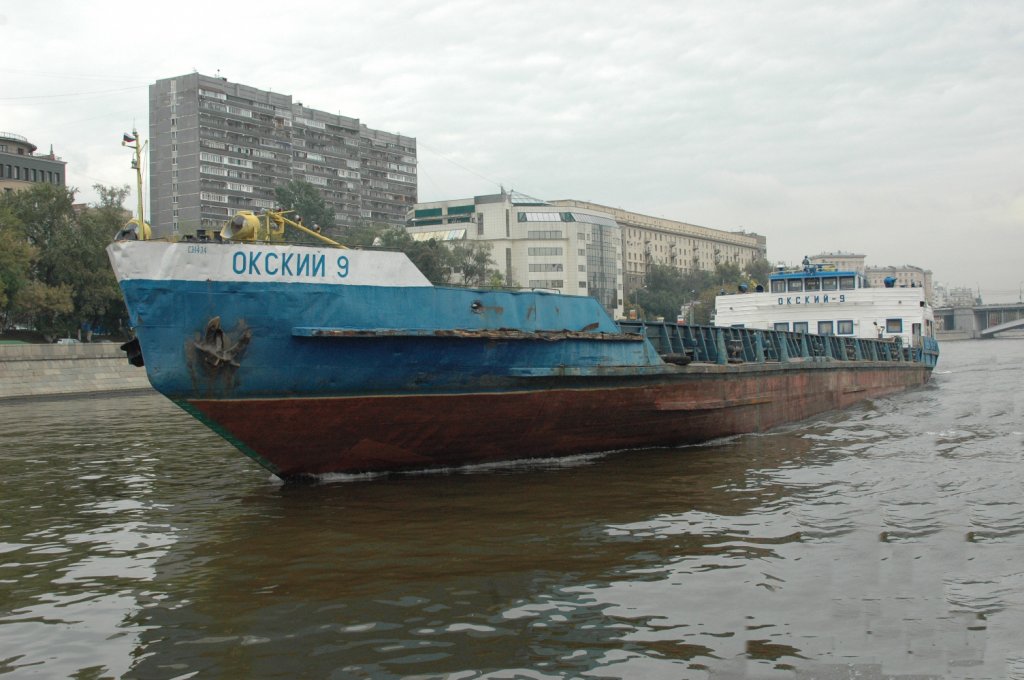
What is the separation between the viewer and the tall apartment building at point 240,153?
96375 millimetres

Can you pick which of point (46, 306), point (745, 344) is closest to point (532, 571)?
point (745, 344)

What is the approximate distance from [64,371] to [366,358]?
29.0 meters

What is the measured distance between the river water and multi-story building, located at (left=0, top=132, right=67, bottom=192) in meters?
67.9

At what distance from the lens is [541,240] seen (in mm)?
94875

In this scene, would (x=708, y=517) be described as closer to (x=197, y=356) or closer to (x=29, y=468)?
(x=197, y=356)

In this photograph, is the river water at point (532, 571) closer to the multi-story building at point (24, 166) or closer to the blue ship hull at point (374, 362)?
the blue ship hull at point (374, 362)

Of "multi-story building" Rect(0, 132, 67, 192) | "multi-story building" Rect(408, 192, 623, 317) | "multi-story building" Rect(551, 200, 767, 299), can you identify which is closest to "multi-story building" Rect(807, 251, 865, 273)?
"multi-story building" Rect(551, 200, 767, 299)

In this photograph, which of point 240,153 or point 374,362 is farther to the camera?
point 240,153

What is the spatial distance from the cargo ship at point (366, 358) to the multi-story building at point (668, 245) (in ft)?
352

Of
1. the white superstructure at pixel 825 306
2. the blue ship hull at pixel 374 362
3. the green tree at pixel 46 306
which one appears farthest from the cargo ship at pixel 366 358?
the green tree at pixel 46 306

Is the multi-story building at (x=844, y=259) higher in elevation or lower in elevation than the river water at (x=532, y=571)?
higher

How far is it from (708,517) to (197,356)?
567 centimetres

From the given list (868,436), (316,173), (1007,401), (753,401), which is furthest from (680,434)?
(316,173)

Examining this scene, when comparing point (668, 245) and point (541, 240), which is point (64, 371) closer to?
point (541, 240)
